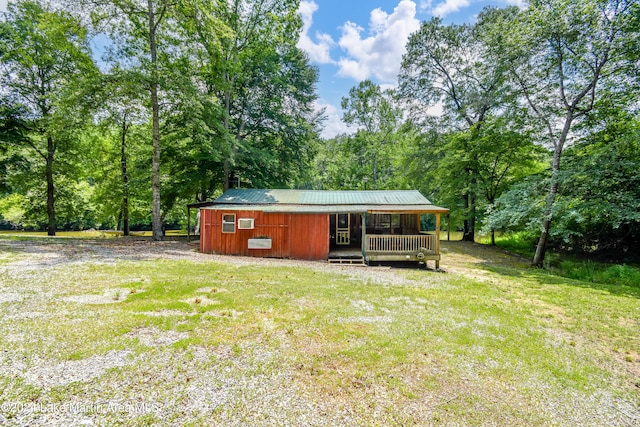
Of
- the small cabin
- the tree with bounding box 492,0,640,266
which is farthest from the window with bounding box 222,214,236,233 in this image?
the tree with bounding box 492,0,640,266

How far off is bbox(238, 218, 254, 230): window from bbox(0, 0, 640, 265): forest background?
4965 mm

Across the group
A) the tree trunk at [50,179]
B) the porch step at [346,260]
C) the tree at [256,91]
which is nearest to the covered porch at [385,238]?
the porch step at [346,260]

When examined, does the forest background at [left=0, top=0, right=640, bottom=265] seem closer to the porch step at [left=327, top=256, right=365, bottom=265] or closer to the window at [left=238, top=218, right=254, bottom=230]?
the window at [left=238, top=218, right=254, bottom=230]

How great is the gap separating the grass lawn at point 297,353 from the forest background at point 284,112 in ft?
27.1

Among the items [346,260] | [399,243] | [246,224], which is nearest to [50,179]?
[246,224]

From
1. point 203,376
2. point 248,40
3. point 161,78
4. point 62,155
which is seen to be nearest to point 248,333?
point 203,376

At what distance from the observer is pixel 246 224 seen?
12586 mm

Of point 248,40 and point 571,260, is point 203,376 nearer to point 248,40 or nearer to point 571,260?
point 571,260

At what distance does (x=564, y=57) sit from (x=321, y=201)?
12.2m

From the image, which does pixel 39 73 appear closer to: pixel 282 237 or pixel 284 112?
pixel 284 112

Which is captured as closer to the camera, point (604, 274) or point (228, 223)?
point (604, 274)

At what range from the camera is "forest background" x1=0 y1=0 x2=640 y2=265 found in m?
12.1

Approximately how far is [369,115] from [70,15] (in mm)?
23740

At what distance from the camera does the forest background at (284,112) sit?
12094 millimetres
